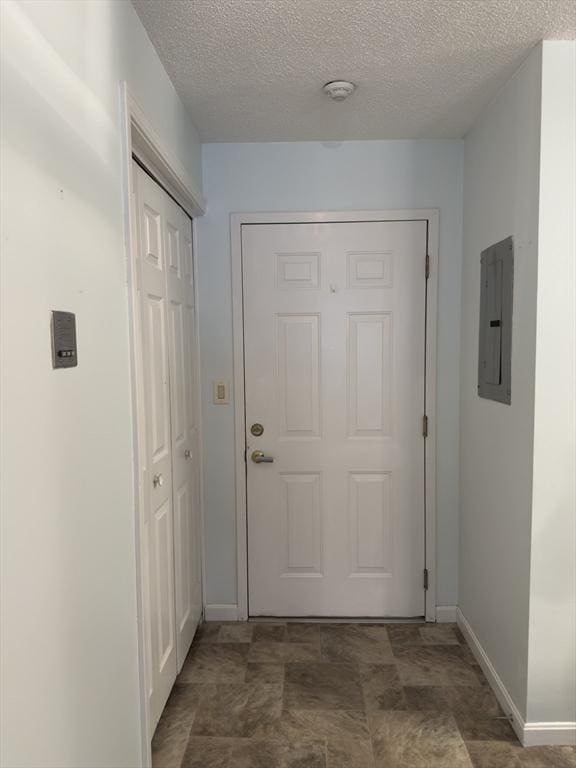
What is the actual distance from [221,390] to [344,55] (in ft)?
5.00

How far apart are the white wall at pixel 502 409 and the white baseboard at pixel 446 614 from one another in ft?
0.41

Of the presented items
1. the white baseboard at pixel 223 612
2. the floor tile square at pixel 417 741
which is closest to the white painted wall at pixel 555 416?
the floor tile square at pixel 417 741

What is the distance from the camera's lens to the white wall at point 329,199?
2529 millimetres

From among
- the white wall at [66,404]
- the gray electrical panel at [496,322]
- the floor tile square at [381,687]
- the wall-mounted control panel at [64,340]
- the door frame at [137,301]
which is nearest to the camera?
the white wall at [66,404]

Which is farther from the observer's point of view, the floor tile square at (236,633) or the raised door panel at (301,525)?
the raised door panel at (301,525)

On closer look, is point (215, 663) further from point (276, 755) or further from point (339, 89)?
point (339, 89)

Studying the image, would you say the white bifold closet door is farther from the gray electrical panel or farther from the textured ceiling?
the gray electrical panel

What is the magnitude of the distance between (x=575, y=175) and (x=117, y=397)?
1.63m

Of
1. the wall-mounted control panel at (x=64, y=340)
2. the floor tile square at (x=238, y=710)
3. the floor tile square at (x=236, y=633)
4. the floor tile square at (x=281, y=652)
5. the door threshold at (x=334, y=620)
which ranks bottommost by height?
the floor tile square at (x=238, y=710)

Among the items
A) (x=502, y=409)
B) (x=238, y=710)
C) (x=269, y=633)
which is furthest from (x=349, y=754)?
(x=502, y=409)

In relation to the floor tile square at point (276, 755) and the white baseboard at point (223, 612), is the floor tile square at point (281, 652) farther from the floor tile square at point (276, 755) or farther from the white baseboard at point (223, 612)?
the floor tile square at point (276, 755)

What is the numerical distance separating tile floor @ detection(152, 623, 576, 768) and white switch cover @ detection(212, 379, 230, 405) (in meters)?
1.16

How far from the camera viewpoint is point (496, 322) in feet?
6.85

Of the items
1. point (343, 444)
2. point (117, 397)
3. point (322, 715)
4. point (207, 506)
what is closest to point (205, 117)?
point (117, 397)
